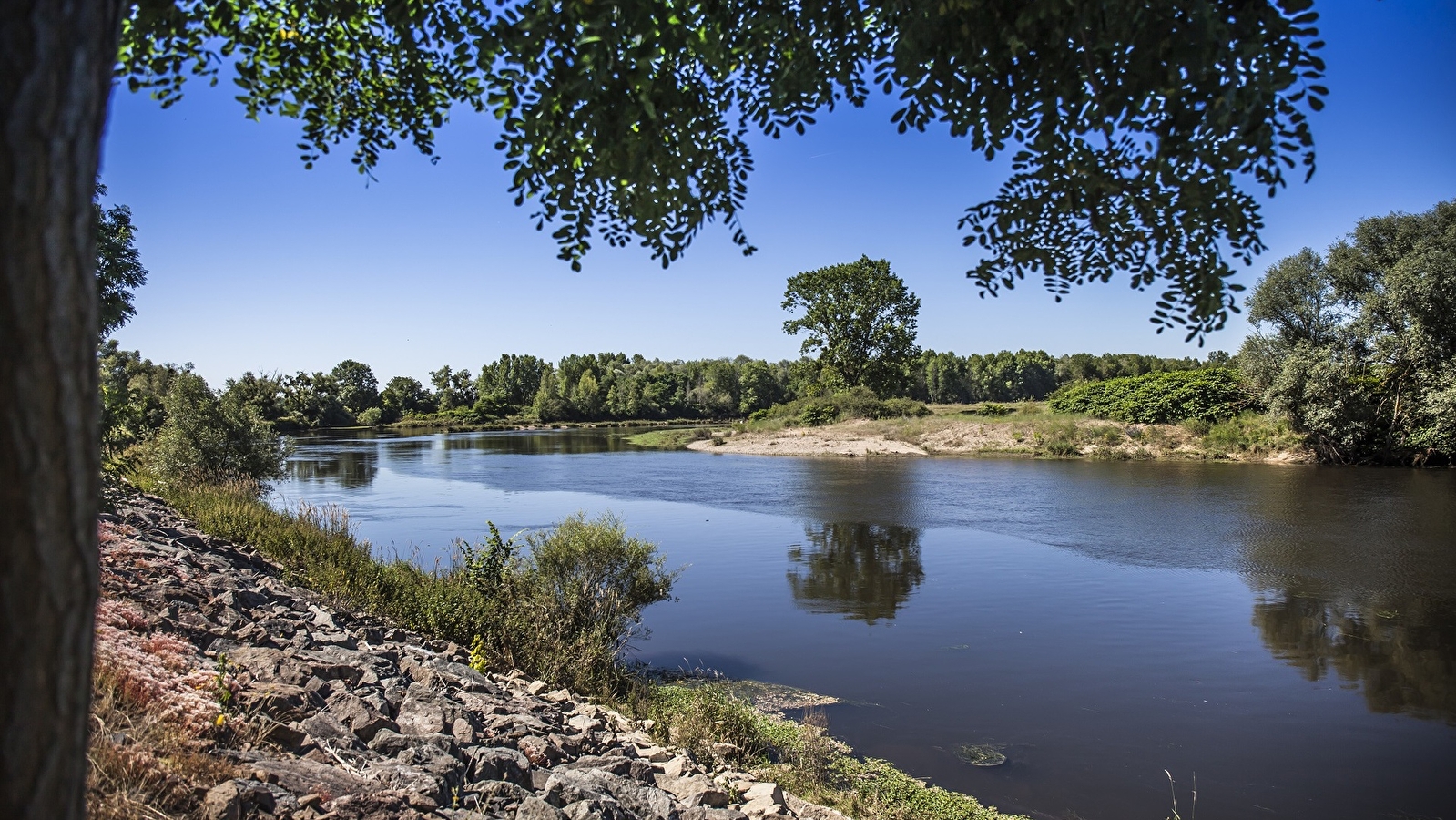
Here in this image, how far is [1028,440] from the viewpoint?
38.1 metres

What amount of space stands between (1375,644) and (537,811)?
10215 millimetres

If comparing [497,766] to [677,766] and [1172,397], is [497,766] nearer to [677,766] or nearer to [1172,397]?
[677,766]

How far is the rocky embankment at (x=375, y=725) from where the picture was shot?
3.64m

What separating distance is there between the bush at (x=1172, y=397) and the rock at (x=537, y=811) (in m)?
37.5

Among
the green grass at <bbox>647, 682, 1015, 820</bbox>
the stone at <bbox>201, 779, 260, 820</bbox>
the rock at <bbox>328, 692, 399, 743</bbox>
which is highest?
the stone at <bbox>201, 779, 260, 820</bbox>

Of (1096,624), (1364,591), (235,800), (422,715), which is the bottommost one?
(1096,624)

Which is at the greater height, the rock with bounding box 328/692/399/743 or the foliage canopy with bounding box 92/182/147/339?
the foliage canopy with bounding box 92/182/147/339

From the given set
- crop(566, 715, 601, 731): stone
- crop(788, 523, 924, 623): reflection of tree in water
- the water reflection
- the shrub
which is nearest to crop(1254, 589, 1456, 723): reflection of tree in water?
the water reflection

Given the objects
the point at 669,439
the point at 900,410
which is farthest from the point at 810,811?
the point at 669,439

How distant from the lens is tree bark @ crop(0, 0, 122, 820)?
128 cm

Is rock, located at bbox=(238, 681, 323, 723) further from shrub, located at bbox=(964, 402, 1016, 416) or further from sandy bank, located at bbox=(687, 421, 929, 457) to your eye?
shrub, located at bbox=(964, 402, 1016, 416)

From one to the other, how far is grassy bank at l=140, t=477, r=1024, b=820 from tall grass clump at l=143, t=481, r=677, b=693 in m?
0.02

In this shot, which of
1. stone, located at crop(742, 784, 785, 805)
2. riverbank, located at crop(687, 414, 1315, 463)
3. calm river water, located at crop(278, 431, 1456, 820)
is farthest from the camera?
riverbank, located at crop(687, 414, 1315, 463)

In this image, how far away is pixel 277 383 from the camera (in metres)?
69.4
